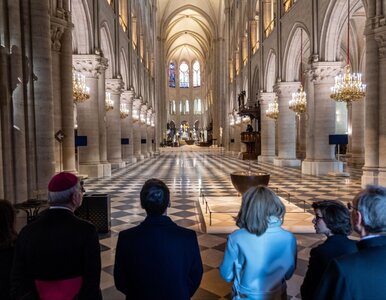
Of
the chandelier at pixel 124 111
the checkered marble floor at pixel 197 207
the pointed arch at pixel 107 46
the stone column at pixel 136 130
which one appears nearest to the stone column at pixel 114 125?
the pointed arch at pixel 107 46

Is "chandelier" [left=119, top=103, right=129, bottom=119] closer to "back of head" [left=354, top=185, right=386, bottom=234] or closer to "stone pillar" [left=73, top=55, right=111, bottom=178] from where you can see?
"stone pillar" [left=73, top=55, right=111, bottom=178]

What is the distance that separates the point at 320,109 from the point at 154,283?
1372cm

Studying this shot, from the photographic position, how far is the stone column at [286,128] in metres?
18.7

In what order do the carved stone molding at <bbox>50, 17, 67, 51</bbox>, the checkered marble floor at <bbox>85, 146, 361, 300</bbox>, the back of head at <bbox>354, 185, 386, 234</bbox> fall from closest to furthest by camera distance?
the back of head at <bbox>354, 185, 386, 234</bbox> → the checkered marble floor at <bbox>85, 146, 361, 300</bbox> → the carved stone molding at <bbox>50, 17, 67, 51</bbox>

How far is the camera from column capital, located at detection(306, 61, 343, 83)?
541 inches

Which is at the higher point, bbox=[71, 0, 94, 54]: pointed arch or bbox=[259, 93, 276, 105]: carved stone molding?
bbox=[71, 0, 94, 54]: pointed arch

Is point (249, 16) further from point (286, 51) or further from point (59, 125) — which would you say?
point (59, 125)

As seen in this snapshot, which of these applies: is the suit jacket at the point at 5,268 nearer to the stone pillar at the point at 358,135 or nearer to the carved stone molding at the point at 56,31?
the carved stone molding at the point at 56,31

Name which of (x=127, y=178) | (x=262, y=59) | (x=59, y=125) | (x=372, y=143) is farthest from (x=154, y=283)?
(x=262, y=59)

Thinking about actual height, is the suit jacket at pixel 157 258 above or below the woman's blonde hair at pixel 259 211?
below

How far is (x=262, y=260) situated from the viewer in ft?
7.06

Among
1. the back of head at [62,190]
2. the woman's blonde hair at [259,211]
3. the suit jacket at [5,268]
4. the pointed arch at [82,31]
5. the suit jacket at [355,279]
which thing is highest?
the pointed arch at [82,31]

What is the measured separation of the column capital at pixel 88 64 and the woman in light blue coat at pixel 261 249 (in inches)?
502

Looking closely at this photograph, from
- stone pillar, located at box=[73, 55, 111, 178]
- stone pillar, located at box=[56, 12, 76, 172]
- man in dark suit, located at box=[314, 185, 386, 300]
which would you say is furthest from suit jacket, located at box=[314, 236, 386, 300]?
stone pillar, located at box=[73, 55, 111, 178]
